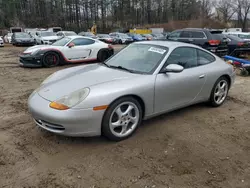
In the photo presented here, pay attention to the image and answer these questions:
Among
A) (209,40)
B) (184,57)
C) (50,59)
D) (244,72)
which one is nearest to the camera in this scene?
(184,57)

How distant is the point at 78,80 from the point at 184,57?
→ 1916mm

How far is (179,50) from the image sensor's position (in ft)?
13.4

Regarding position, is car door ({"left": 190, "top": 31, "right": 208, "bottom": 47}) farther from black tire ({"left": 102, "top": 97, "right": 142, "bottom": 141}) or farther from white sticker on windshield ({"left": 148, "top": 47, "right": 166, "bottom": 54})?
black tire ({"left": 102, "top": 97, "right": 142, "bottom": 141})

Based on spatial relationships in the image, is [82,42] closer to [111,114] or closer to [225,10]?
[111,114]

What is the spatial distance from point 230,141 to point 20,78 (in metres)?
6.60

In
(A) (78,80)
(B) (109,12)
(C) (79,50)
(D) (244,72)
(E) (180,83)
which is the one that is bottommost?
(D) (244,72)

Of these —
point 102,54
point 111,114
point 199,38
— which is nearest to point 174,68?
point 111,114

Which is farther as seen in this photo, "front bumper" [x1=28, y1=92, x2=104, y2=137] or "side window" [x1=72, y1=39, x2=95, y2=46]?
"side window" [x1=72, y1=39, x2=95, y2=46]

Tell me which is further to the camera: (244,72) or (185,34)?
(185,34)

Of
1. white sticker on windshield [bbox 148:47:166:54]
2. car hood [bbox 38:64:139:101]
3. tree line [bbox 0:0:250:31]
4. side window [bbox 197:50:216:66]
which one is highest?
tree line [bbox 0:0:250:31]

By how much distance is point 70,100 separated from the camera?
3027 millimetres

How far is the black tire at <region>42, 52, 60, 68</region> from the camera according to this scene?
31.8 ft

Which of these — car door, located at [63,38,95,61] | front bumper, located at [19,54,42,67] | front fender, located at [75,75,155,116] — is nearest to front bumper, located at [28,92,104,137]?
front fender, located at [75,75,155,116]

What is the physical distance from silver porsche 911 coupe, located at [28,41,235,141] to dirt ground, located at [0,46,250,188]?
0.27 metres
